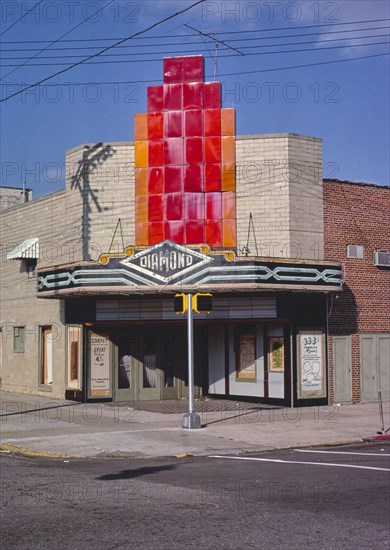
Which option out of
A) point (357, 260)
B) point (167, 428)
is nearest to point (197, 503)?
point (167, 428)

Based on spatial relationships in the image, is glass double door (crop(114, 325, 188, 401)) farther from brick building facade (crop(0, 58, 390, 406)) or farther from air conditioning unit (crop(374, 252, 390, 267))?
air conditioning unit (crop(374, 252, 390, 267))

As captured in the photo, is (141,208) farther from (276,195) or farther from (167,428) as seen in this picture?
(167,428)

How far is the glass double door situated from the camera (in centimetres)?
2789

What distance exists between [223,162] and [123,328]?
7.02 metres

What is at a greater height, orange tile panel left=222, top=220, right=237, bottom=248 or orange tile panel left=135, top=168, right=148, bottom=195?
orange tile panel left=135, top=168, right=148, bottom=195

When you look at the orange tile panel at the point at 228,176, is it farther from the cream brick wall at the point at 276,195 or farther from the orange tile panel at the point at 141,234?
the orange tile panel at the point at 141,234

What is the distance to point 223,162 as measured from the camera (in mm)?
26453

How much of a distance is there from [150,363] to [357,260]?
27.8ft

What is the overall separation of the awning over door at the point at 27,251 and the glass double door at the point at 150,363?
544cm

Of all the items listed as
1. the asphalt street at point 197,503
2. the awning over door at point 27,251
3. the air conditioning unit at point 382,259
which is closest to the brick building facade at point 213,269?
the air conditioning unit at point 382,259

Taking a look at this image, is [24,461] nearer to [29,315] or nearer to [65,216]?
[65,216]

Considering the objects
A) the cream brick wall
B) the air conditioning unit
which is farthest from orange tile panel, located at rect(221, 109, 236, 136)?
the air conditioning unit

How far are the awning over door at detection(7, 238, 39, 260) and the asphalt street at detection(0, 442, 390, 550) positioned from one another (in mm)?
16118

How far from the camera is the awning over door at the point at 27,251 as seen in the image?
30719 mm
